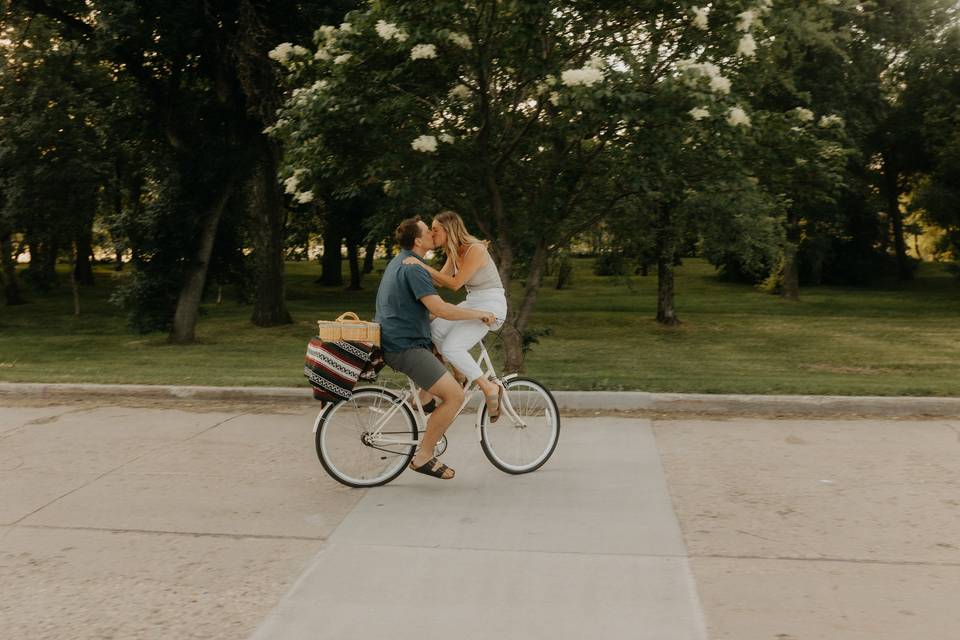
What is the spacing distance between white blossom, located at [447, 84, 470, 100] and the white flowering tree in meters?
0.03

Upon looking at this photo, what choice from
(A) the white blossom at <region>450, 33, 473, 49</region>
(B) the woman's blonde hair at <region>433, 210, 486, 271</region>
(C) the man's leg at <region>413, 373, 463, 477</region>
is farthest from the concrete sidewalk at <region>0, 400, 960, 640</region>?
(A) the white blossom at <region>450, 33, 473, 49</region>

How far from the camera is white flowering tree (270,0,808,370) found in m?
9.27

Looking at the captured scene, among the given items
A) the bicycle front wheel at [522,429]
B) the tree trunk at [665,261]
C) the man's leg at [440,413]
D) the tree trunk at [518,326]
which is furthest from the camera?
the tree trunk at [665,261]

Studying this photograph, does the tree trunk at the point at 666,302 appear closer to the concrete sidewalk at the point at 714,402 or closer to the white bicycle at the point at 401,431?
the concrete sidewalk at the point at 714,402

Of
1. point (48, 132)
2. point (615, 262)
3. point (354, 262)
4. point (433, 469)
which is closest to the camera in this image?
point (433, 469)

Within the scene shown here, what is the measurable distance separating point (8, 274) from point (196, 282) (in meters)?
17.7

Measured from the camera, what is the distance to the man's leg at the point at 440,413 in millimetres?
6156

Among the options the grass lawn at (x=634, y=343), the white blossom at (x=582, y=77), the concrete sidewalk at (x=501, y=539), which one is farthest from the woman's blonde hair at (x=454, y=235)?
the grass lawn at (x=634, y=343)

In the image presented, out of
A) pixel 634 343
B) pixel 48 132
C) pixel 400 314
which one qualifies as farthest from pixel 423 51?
pixel 634 343

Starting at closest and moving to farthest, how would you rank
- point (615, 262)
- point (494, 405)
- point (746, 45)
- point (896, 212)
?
point (494, 405), point (746, 45), point (615, 262), point (896, 212)

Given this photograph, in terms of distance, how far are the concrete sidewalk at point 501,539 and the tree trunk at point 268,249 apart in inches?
674

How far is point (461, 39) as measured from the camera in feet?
30.6

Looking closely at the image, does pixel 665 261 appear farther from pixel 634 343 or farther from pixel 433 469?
pixel 433 469

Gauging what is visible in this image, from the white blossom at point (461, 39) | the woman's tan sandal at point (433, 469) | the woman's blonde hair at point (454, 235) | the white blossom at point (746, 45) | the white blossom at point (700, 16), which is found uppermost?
the white blossom at point (700, 16)
